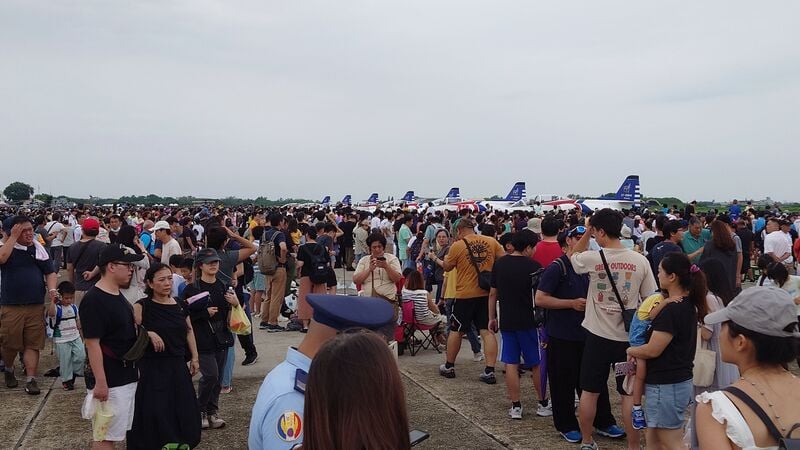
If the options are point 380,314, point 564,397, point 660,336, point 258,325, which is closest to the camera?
point 380,314

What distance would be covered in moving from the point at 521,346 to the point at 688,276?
2263 mm

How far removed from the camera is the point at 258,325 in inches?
417

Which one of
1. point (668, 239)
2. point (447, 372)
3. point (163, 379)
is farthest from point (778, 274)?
point (163, 379)

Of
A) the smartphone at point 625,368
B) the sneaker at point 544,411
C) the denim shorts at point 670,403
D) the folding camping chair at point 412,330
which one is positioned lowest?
the sneaker at point 544,411

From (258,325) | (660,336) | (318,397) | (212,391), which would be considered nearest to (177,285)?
→ (212,391)

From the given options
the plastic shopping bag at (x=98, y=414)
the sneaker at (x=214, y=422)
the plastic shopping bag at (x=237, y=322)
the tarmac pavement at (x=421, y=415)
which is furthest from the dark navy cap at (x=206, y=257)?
the plastic shopping bag at (x=98, y=414)

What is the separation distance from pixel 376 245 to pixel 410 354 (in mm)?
2158

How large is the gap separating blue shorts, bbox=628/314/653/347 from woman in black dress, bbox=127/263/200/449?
3.21 m

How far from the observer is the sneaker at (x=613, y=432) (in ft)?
17.8

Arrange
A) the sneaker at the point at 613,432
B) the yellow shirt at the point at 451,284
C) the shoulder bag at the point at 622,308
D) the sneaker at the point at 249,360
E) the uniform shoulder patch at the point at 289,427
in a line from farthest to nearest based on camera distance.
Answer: the sneaker at the point at 249,360 < the yellow shirt at the point at 451,284 < the sneaker at the point at 613,432 < the shoulder bag at the point at 622,308 < the uniform shoulder patch at the point at 289,427

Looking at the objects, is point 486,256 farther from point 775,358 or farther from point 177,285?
point 775,358

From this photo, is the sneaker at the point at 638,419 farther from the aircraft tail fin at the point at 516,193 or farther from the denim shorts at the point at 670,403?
the aircraft tail fin at the point at 516,193

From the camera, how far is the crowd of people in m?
1.98

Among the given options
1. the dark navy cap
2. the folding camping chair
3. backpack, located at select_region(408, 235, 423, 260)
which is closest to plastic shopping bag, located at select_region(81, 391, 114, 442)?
the dark navy cap
